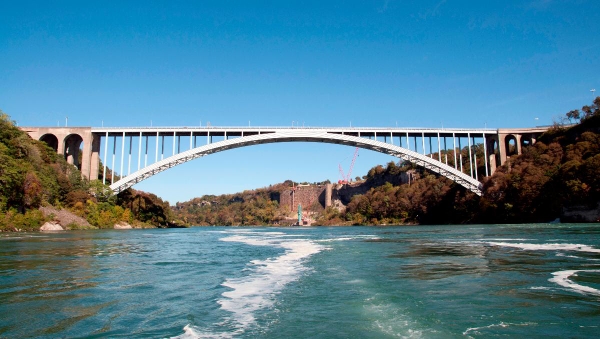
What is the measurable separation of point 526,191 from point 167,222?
133ft

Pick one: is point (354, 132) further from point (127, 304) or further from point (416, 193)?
point (127, 304)

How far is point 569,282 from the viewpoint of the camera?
19.7 ft

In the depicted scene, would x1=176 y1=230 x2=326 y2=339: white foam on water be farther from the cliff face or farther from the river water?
the cliff face

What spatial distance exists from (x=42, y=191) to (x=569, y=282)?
106ft

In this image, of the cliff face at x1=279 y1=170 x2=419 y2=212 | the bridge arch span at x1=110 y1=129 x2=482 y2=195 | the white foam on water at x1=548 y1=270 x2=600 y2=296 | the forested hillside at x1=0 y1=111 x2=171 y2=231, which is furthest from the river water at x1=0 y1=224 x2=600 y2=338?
the cliff face at x1=279 y1=170 x2=419 y2=212

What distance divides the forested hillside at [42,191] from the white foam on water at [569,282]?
26.7 m

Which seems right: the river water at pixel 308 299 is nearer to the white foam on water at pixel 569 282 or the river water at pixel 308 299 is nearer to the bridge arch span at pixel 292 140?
the white foam on water at pixel 569 282

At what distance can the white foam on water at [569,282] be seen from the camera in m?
5.39

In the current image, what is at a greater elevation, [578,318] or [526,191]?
[526,191]

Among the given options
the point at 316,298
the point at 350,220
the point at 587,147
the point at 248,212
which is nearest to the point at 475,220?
the point at 587,147

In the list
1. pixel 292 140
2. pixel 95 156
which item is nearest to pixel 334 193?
pixel 292 140

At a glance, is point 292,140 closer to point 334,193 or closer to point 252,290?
point 252,290

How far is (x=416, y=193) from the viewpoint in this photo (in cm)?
5791

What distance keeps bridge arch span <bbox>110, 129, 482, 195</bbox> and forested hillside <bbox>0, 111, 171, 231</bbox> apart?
256cm
